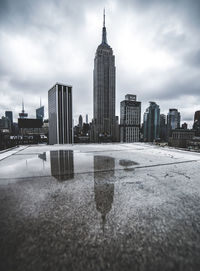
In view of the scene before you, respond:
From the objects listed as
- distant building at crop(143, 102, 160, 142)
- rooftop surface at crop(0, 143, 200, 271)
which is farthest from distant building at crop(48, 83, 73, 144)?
distant building at crop(143, 102, 160, 142)

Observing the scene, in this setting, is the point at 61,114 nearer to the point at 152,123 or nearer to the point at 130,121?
the point at 130,121

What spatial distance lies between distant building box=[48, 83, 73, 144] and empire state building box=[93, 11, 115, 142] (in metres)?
25.4

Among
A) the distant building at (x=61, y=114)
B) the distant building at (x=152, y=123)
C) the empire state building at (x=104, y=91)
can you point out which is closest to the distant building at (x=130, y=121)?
the empire state building at (x=104, y=91)

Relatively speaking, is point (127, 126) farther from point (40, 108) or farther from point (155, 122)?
point (40, 108)

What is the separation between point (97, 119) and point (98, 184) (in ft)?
350

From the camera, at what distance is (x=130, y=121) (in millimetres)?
111875

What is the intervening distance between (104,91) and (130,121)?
3765cm

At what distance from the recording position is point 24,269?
38.6 inches

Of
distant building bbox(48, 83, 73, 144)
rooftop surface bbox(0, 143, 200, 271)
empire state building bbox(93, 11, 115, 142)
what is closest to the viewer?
rooftop surface bbox(0, 143, 200, 271)

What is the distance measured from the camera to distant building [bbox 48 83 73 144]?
289ft

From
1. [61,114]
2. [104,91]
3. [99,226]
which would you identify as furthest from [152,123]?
[99,226]

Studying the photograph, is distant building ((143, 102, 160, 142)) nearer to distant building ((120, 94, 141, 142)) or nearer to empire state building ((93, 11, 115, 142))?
distant building ((120, 94, 141, 142))

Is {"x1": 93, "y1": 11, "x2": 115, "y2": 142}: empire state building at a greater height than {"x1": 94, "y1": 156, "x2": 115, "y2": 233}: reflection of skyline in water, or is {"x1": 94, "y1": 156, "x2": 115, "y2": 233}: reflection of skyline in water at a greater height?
{"x1": 93, "y1": 11, "x2": 115, "y2": 142}: empire state building

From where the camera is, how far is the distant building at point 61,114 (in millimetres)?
88062
